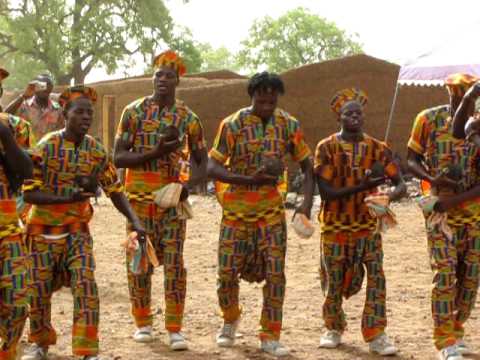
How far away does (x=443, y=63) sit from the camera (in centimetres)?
1425

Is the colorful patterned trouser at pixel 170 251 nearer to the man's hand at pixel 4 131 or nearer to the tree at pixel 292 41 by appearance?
the man's hand at pixel 4 131

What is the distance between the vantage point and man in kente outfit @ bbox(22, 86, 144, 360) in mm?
6668

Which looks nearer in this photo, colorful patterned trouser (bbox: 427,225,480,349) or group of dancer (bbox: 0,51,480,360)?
group of dancer (bbox: 0,51,480,360)

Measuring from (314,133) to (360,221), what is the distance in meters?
13.6

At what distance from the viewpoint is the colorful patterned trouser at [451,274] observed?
6.96m

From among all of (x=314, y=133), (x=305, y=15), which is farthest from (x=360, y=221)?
(x=305, y=15)

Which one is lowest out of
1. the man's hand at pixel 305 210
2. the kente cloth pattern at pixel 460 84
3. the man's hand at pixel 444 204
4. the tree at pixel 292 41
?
the man's hand at pixel 305 210

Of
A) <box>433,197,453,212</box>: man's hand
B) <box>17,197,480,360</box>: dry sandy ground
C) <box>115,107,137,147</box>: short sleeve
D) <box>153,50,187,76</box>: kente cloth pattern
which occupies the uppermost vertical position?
<box>153,50,187,76</box>: kente cloth pattern

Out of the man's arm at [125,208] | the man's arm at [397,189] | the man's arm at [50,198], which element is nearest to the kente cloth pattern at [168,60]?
the man's arm at [125,208]

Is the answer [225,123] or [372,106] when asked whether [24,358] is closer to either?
[225,123]

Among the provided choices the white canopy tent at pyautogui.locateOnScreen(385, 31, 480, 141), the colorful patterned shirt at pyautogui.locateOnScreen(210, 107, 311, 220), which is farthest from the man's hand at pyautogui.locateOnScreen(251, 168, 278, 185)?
the white canopy tent at pyautogui.locateOnScreen(385, 31, 480, 141)

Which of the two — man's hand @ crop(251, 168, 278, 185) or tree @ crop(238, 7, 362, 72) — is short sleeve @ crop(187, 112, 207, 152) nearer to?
man's hand @ crop(251, 168, 278, 185)

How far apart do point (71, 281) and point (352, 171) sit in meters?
2.01

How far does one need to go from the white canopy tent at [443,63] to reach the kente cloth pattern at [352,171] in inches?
241
